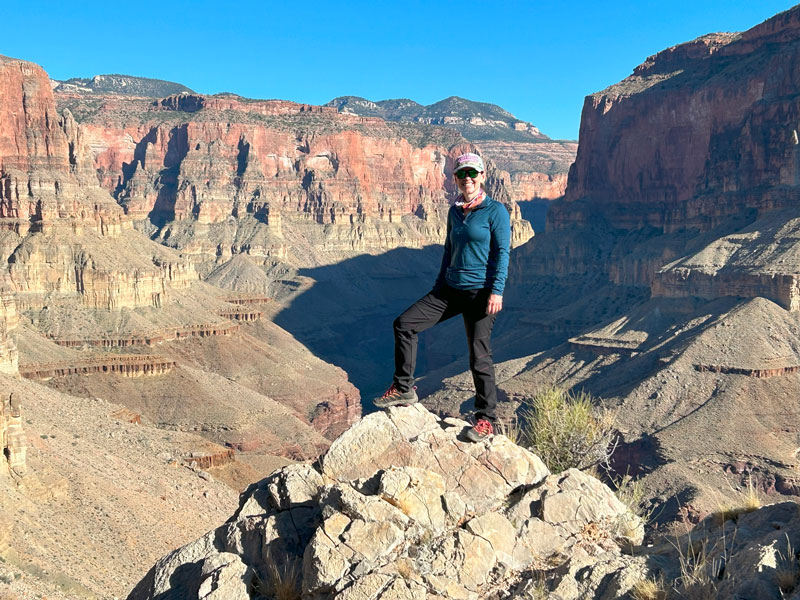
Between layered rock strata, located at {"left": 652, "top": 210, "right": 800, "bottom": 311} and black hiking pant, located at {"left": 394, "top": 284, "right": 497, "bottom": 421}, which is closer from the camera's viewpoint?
black hiking pant, located at {"left": 394, "top": 284, "right": 497, "bottom": 421}

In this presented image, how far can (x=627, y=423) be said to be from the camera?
3150 inches

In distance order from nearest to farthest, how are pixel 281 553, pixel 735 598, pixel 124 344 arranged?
pixel 735 598 → pixel 281 553 → pixel 124 344

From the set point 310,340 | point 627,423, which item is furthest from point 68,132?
point 627,423

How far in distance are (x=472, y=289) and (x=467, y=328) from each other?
0.82 meters

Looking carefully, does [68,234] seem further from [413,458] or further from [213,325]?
[413,458]

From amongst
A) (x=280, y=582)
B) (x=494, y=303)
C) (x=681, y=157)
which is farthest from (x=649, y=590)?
(x=681, y=157)

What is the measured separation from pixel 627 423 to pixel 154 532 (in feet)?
167

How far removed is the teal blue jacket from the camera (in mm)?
17266

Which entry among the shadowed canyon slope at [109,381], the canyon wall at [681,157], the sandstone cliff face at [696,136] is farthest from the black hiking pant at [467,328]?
the sandstone cliff face at [696,136]

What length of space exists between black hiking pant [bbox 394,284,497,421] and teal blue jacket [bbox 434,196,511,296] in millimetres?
239

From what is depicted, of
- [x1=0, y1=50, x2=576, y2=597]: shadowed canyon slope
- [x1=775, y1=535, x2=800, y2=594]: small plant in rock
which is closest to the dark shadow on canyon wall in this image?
[x1=0, y1=50, x2=576, y2=597]: shadowed canyon slope

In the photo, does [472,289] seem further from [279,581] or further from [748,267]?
[748,267]

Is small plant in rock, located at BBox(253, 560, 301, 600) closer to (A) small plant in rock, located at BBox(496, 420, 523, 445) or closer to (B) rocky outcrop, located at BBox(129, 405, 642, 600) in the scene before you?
(B) rocky outcrop, located at BBox(129, 405, 642, 600)

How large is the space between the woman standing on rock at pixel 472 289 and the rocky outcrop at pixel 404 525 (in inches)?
25.8
